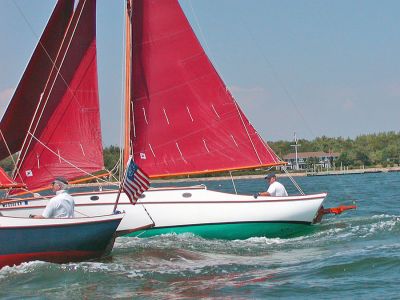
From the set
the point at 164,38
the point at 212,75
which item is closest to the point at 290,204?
the point at 212,75

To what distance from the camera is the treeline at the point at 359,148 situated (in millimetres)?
151250

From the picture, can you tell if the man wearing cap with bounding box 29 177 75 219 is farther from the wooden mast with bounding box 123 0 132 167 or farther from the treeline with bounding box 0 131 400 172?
the treeline with bounding box 0 131 400 172

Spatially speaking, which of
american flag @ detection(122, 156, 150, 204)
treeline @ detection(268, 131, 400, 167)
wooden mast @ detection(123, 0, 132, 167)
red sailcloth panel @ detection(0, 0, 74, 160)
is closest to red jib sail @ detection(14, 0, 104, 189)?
red sailcloth panel @ detection(0, 0, 74, 160)

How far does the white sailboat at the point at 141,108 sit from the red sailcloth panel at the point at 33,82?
31 millimetres

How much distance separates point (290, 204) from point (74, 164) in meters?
6.74

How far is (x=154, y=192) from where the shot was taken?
23.1m

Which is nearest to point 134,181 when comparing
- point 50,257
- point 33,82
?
point 50,257

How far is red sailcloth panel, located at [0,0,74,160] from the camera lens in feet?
80.8

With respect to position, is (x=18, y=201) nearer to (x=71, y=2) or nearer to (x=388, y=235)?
(x=71, y=2)

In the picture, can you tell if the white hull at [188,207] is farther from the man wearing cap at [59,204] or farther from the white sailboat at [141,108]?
the man wearing cap at [59,204]

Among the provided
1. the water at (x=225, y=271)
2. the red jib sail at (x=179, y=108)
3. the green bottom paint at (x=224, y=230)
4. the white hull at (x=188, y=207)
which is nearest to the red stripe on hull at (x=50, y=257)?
the water at (x=225, y=271)

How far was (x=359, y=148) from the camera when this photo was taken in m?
155

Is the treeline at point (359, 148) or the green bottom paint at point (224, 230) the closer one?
the green bottom paint at point (224, 230)

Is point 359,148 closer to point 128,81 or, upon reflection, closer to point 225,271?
point 128,81
